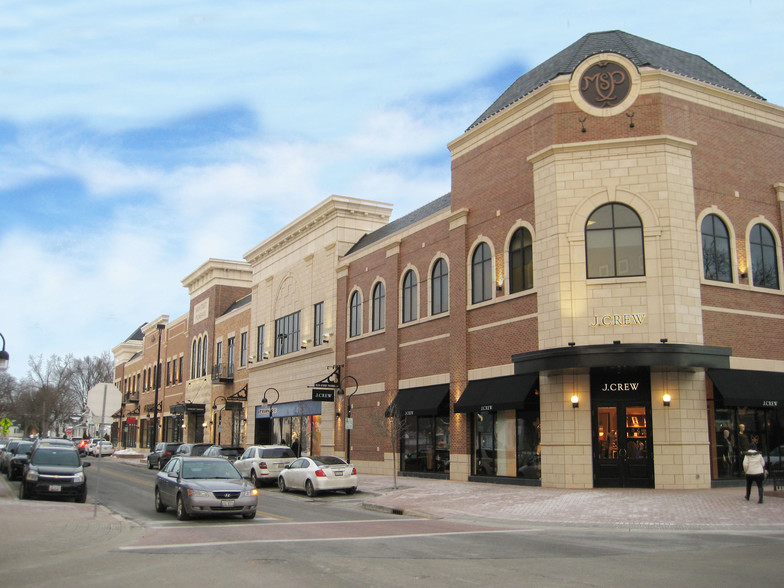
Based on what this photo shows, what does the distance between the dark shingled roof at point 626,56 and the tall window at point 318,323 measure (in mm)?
16348

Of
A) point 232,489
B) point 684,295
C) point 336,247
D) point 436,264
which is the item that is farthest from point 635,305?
point 336,247

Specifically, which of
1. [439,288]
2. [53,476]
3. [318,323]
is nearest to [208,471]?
[53,476]

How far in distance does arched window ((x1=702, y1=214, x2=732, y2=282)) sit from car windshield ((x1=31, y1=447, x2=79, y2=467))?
67.9ft

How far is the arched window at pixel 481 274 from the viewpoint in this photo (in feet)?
93.4

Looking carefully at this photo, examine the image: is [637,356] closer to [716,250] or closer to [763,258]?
[716,250]

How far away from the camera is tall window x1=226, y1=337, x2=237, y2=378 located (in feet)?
186

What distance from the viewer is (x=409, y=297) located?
34156 mm

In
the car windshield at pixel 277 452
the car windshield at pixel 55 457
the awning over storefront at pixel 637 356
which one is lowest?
the car windshield at pixel 277 452

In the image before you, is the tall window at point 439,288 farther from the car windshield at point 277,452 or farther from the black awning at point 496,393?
the car windshield at point 277,452

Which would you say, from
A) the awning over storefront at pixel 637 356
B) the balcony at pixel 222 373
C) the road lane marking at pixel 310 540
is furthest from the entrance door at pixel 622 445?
the balcony at pixel 222 373

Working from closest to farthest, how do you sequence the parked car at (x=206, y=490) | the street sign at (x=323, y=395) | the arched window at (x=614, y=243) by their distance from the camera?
the parked car at (x=206, y=490)
the arched window at (x=614, y=243)
the street sign at (x=323, y=395)

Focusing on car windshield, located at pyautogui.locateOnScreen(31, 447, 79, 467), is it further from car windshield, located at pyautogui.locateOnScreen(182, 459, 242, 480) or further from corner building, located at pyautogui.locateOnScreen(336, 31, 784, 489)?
corner building, located at pyautogui.locateOnScreen(336, 31, 784, 489)

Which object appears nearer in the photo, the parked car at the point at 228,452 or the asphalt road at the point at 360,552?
the asphalt road at the point at 360,552

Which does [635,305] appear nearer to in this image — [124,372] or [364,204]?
[364,204]
